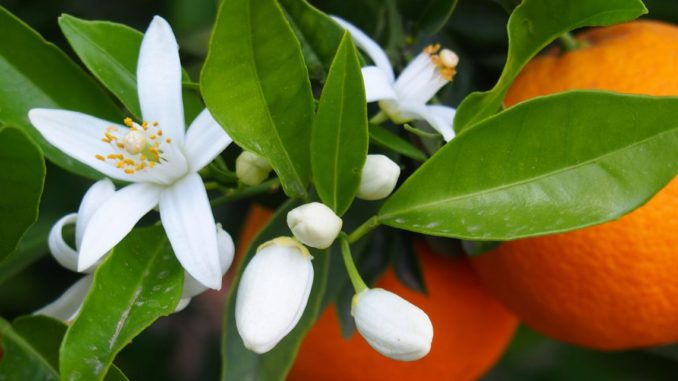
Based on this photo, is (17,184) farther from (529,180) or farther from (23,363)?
(529,180)

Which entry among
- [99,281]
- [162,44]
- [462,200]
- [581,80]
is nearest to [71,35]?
[162,44]

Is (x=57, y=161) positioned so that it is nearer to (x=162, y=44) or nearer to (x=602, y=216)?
(x=162, y=44)

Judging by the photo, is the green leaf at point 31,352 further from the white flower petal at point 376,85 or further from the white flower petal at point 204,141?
the white flower petal at point 376,85

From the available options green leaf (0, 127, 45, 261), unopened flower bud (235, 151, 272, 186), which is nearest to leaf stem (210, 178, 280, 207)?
unopened flower bud (235, 151, 272, 186)

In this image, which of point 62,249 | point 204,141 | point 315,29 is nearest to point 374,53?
point 315,29

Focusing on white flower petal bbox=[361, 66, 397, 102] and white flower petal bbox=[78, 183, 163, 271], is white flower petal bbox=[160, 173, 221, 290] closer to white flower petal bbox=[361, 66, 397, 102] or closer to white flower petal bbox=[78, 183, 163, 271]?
white flower petal bbox=[78, 183, 163, 271]

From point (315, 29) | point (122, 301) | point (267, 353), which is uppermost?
point (315, 29)

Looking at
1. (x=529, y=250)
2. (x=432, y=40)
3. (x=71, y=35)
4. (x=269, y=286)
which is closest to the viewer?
(x=269, y=286)
